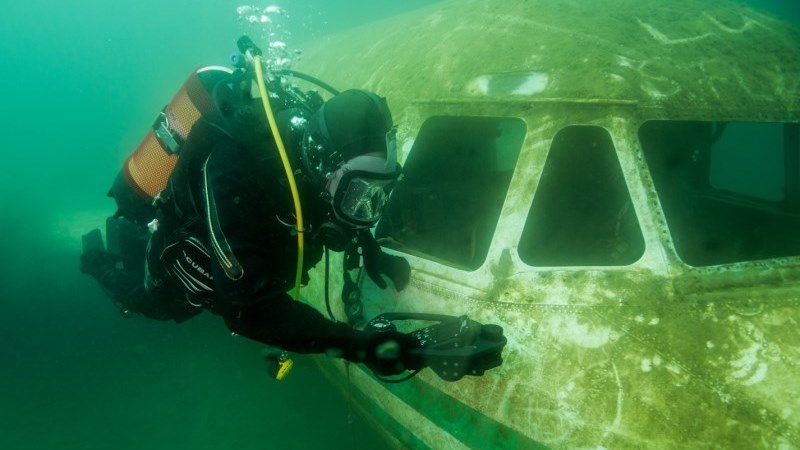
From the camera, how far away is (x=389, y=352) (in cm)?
210

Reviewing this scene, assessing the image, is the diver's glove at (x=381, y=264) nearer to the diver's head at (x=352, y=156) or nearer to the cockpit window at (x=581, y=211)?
the diver's head at (x=352, y=156)

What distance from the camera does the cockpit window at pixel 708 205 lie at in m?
4.09

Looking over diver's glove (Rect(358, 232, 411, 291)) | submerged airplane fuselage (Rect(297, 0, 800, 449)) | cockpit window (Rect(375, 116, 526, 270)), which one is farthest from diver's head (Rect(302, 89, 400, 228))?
cockpit window (Rect(375, 116, 526, 270))

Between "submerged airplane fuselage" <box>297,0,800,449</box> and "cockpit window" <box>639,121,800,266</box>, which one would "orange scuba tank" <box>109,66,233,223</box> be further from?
"cockpit window" <box>639,121,800,266</box>

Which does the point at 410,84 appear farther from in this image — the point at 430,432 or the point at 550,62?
the point at 430,432

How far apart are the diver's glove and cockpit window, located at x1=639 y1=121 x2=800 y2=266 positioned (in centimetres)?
246

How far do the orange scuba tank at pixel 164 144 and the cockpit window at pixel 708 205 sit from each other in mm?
3560

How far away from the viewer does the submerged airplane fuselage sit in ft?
5.82

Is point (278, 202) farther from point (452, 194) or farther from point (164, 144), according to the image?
point (452, 194)

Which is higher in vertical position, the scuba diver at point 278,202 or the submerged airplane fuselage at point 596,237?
the scuba diver at point 278,202

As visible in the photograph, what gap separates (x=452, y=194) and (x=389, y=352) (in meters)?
→ 2.72

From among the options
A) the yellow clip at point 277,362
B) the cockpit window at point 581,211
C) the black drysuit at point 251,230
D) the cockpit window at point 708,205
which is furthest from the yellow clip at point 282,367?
the cockpit window at point 708,205

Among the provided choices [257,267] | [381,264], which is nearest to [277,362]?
[257,267]

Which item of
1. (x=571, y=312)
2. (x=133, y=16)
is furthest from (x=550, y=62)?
(x=133, y=16)
